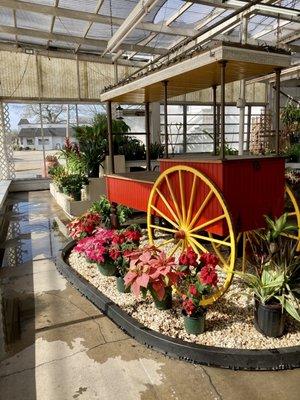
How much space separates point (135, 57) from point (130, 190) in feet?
25.1

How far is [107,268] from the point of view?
3570 mm

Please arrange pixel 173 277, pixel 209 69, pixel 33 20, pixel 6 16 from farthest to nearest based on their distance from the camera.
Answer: pixel 33 20
pixel 6 16
pixel 209 69
pixel 173 277

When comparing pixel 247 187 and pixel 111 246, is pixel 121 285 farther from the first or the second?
pixel 247 187

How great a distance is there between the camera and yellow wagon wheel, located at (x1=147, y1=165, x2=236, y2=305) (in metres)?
2.78

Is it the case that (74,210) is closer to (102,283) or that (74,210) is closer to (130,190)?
(130,190)

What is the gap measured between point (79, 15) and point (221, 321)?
20.7 feet

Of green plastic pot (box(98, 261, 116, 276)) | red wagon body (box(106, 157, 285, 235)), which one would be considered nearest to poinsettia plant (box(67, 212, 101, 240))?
green plastic pot (box(98, 261, 116, 276))

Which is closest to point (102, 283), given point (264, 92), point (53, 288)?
point (53, 288)

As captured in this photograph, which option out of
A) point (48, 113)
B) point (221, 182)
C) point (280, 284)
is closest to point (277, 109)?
point (221, 182)

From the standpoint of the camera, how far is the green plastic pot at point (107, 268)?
11.5 ft

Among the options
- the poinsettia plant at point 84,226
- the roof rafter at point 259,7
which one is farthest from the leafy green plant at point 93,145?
the roof rafter at point 259,7

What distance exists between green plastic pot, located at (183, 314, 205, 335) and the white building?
29.2 feet

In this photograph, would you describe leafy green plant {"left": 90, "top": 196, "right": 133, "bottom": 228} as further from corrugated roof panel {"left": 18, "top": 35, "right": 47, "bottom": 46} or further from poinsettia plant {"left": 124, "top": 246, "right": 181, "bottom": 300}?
corrugated roof panel {"left": 18, "top": 35, "right": 47, "bottom": 46}

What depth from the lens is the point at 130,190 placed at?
14.1 feet
